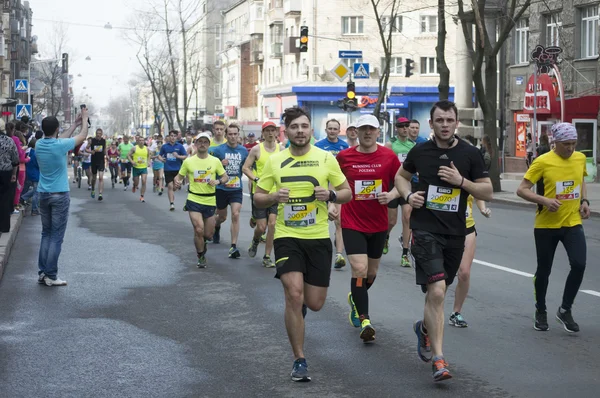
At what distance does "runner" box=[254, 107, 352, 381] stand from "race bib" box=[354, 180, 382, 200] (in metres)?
1.46

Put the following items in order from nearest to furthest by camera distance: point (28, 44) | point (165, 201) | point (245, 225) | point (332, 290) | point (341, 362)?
point (341, 362), point (332, 290), point (245, 225), point (165, 201), point (28, 44)

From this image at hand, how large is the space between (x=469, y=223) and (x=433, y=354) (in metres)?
2.54

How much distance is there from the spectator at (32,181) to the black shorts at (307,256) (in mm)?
15302

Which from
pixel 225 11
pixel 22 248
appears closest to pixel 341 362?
pixel 22 248

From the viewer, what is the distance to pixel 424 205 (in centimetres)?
741

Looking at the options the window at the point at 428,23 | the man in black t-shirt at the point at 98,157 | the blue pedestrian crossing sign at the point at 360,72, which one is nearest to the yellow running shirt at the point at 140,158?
the man in black t-shirt at the point at 98,157

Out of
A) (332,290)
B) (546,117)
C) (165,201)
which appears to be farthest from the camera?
(546,117)

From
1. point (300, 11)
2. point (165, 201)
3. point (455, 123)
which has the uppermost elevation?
point (300, 11)

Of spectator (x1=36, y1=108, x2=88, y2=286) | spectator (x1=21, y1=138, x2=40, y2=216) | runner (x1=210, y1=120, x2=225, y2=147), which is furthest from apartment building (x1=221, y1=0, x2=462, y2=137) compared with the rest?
spectator (x1=36, y1=108, x2=88, y2=286)

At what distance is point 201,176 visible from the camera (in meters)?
14.0

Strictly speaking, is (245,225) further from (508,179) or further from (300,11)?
(300,11)

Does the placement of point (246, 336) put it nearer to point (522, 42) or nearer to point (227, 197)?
point (227, 197)

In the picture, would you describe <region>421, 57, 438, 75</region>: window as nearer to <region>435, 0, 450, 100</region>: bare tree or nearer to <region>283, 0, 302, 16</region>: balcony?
<region>283, 0, 302, 16</region>: balcony

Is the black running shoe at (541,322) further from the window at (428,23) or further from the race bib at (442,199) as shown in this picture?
the window at (428,23)
